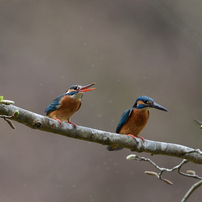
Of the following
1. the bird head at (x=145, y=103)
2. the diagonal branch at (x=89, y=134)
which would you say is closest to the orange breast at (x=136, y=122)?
the bird head at (x=145, y=103)

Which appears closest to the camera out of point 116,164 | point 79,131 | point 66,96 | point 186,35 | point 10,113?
point 10,113

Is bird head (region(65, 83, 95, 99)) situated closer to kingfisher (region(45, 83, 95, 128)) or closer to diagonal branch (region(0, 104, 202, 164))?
kingfisher (region(45, 83, 95, 128))

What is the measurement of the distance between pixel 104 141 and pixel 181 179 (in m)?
2.45

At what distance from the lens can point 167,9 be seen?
359cm

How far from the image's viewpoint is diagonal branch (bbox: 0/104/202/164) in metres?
0.99

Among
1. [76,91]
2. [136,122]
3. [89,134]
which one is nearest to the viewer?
[89,134]

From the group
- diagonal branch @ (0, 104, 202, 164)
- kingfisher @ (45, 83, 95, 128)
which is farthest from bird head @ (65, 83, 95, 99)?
diagonal branch @ (0, 104, 202, 164)

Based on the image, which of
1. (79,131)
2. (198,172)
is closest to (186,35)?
(198,172)

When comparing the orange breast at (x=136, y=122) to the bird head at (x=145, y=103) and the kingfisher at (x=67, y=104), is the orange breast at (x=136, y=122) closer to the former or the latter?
the bird head at (x=145, y=103)

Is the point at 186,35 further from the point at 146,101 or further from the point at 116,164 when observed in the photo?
the point at 146,101

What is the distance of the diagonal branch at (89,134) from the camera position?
988 mm

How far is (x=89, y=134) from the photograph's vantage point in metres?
1.13

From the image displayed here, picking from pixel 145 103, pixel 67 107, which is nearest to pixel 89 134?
pixel 67 107

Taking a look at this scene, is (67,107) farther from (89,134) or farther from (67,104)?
(89,134)
